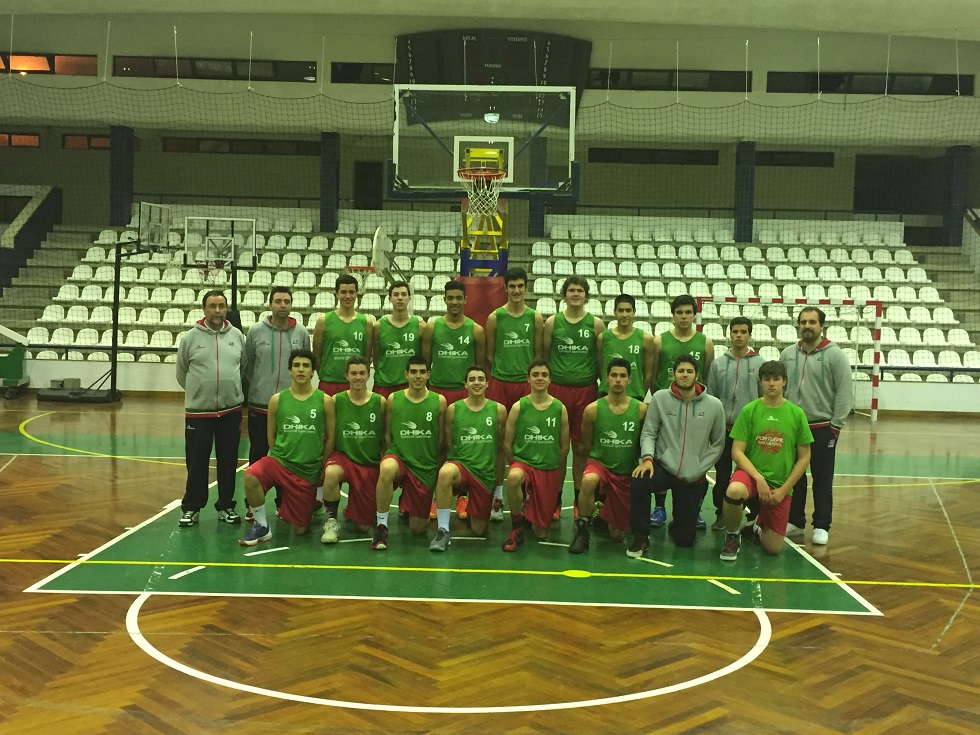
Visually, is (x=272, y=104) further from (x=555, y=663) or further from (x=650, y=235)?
(x=555, y=663)

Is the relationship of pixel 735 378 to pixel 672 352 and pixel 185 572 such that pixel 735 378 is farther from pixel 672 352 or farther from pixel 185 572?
pixel 185 572

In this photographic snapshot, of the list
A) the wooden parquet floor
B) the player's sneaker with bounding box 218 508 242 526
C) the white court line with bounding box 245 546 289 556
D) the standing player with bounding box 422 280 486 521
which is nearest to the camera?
the wooden parquet floor

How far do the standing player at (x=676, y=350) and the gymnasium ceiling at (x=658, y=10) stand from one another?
941 centimetres

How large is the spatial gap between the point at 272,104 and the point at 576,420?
39.1 ft

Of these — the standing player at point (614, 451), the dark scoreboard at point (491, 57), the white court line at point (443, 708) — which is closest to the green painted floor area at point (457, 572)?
the standing player at point (614, 451)

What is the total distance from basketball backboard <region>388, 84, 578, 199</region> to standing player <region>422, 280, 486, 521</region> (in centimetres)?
517

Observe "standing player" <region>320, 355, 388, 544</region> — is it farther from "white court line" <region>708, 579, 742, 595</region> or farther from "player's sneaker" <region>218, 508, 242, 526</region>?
"white court line" <region>708, 579, 742, 595</region>

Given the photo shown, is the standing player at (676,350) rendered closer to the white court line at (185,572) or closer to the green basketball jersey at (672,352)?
the green basketball jersey at (672,352)

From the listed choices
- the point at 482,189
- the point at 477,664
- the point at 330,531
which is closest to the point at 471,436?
the point at 330,531

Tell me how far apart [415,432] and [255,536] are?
1.23 meters

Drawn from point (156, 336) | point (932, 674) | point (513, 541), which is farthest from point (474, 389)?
point (156, 336)

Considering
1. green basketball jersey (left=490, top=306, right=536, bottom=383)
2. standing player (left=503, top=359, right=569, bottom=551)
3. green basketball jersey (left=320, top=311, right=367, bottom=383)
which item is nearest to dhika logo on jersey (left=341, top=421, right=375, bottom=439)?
green basketball jersey (left=320, top=311, right=367, bottom=383)

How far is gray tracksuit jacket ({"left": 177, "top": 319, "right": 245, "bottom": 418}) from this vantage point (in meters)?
6.35

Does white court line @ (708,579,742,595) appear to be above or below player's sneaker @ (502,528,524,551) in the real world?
below
